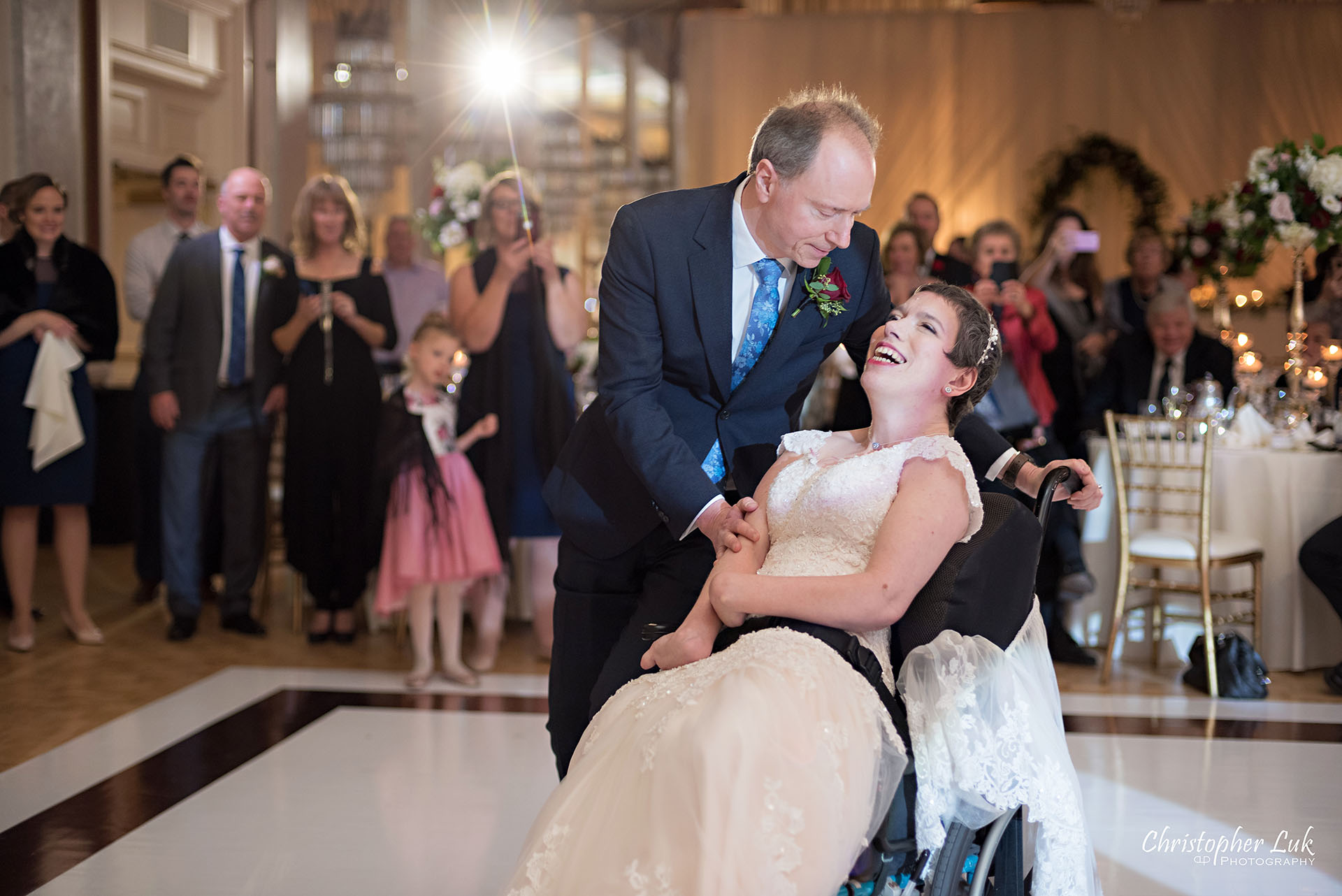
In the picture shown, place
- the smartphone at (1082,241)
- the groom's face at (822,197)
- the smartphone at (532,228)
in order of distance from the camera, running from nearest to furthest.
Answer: the groom's face at (822,197)
the smartphone at (532,228)
the smartphone at (1082,241)

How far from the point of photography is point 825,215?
6.67ft

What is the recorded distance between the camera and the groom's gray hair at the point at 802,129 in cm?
201

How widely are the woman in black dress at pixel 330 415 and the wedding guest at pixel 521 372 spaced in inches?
26.1

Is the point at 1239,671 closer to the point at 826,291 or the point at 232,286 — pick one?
the point at 826,291

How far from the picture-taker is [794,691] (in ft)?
5.57

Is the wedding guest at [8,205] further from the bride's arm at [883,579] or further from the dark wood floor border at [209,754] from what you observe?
the bride's arm at [883,579]

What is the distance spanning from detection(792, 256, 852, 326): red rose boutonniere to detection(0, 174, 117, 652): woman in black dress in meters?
3.62

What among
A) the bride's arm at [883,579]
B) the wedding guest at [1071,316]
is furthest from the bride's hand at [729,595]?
the wedding guest at [1071,316]

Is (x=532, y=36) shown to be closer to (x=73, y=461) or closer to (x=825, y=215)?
(x=73, y=461)

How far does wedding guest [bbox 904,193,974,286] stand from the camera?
5.36m

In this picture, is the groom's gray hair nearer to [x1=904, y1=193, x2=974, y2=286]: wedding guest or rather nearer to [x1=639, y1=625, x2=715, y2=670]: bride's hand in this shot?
[x1=639, y1=625, x2=715, y2=670]: bride's hand

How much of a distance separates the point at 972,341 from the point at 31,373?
13.1 ft

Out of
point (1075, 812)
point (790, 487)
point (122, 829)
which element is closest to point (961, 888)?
point (1075, 812)

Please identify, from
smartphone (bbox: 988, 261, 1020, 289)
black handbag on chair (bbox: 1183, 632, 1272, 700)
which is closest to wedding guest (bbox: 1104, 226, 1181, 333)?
smartphone (bbox: 988, 261, 1020, 289)
